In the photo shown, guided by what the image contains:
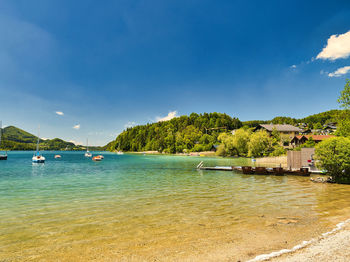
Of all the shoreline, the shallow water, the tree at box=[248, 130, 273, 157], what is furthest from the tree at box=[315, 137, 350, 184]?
the tree at box=[248, 130, 273, 157]

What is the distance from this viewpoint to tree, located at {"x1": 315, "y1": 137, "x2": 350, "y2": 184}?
64.4 feet

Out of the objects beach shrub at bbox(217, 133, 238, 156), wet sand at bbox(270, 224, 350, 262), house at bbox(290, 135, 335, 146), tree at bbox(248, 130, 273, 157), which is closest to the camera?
wet sand at bbox(270, 224, 350, 262)

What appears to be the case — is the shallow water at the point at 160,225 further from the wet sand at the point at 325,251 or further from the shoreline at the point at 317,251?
the wet sand at the point at 325,251

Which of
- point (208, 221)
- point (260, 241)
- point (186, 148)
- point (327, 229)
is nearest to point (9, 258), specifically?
point (208, 221)

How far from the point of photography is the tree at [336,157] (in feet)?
64.4

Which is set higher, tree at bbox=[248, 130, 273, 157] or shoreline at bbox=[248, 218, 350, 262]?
tree at bbox=[248, 130, 273, 157]

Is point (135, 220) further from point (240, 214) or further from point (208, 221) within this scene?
point (240, 214)

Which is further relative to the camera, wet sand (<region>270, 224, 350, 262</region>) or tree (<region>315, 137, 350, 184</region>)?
tree (<region>315, 137, 350, 184</region>)

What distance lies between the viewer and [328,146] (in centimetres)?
2053

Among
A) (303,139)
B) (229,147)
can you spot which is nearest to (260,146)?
(303,139)

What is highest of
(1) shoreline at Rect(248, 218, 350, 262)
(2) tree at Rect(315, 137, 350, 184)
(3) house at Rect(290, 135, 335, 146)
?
(3) house at Rect(290, 135, 335, 146)

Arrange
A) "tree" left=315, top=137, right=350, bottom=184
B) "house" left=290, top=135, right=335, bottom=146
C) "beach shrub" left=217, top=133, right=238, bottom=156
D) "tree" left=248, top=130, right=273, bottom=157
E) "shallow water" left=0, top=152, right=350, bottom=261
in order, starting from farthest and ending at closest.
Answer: "beach shrub" left=217, top=133, right=238, bottom=156
"tree" left=248, top=130, right=273, bottom=157
"house" left=290, top=135, right=335, bottom=146
"tree" left=315, top=137, right=350, bottom=184
"shallow water" left=0, top=152, right=350, bottom=261

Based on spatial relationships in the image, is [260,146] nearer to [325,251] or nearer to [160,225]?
[160,225]

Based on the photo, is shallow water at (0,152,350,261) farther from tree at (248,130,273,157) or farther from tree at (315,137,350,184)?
tree at (248,130,273,157)
